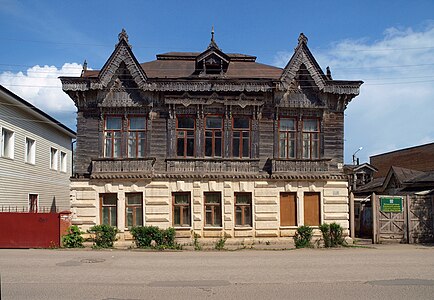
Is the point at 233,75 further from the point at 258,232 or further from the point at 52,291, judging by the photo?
the point at 52,291

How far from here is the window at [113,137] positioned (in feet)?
74.0

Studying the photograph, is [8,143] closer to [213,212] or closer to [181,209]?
[181,209]

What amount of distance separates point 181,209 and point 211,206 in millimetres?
1421

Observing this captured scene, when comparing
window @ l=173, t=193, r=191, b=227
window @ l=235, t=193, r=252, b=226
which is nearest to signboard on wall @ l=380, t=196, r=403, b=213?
window @ l=235, t=193, r=252, b=226

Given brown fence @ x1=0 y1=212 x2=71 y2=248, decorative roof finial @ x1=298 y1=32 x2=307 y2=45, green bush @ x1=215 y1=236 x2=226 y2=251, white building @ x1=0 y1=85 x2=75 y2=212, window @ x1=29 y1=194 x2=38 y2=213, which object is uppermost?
decorative roof finial @ x1=298 y1=32 x2=307 y2=45

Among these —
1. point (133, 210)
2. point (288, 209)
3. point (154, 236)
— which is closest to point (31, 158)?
point (133, 210)

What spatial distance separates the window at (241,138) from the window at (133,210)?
5.07 metres

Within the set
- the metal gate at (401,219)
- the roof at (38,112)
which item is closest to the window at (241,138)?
the metal gate at (401,219)

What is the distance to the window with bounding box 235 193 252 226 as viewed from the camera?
22380mm

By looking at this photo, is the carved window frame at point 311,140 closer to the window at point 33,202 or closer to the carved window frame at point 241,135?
the carved window frame at point 241,135

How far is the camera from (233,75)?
23.7m

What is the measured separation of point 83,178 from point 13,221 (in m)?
3.52

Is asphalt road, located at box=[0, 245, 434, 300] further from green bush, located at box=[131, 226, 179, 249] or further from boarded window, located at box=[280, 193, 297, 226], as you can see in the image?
boarded window, located at box=[280, 193, 297, 226]

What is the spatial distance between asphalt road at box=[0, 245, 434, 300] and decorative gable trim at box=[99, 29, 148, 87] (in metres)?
8.10
